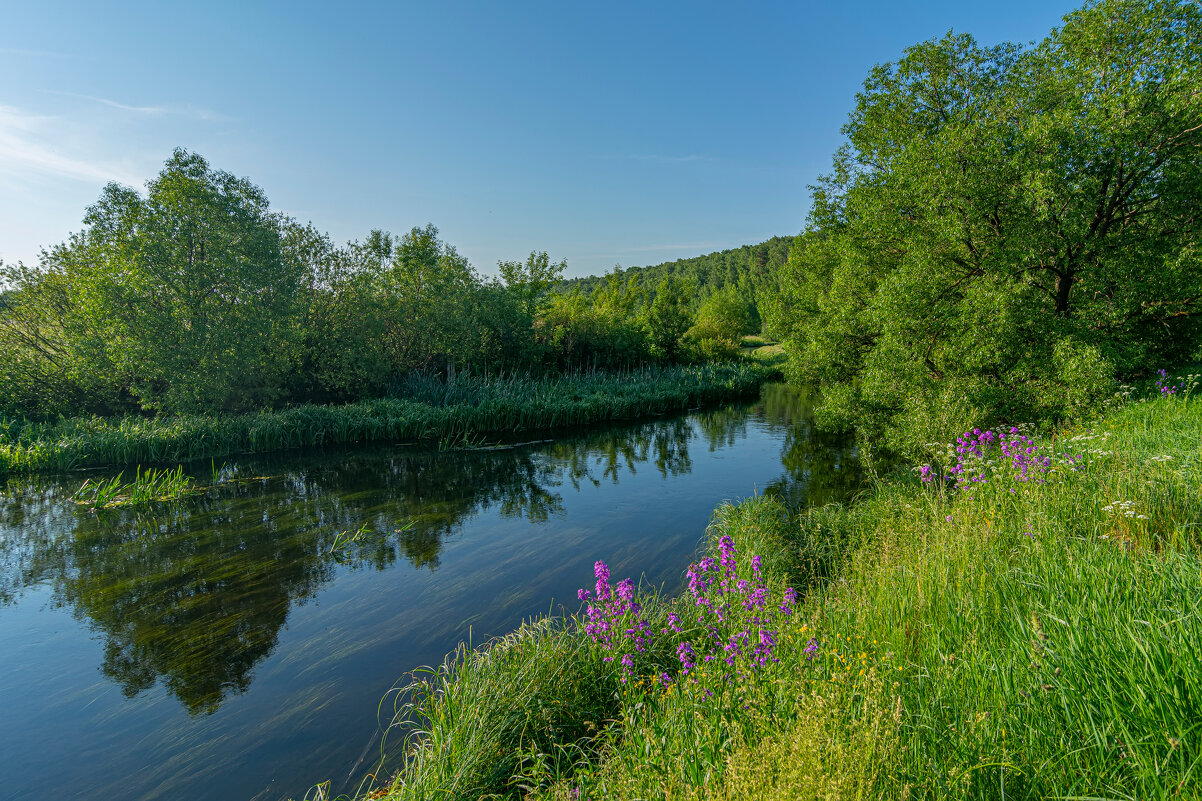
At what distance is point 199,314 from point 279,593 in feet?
45.1

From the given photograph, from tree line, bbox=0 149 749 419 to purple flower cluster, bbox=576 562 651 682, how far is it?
17.9 meters

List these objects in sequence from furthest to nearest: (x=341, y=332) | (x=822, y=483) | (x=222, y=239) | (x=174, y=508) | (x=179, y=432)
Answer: (x=341, y=332) → (x=222, y=239) → (x=179, y=432) → (x=822, y=483) → (x=174, y=508)

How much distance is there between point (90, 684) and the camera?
5605 millimetres

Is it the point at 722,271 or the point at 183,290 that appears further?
the point at 722,271

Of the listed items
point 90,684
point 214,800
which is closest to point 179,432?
point 90,684

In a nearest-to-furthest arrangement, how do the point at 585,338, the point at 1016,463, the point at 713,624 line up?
the point at 713,624
the point at 1016,463
the point at 585,338

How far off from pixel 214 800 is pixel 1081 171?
16.1 m

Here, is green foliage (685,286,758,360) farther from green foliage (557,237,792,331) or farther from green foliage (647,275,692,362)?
green foliage (557,237,792,331)

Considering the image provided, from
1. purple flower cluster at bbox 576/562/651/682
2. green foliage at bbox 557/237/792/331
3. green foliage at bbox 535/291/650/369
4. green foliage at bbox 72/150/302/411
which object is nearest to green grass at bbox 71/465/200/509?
green foliage at bbox 72/150/302/411

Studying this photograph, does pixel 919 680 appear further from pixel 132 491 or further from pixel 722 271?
pixel 722 271

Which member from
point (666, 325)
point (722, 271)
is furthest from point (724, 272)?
point (666, 325)

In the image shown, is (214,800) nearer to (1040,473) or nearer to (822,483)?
(1040,473)

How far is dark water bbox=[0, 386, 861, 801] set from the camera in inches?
185

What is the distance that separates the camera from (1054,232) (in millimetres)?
10008
